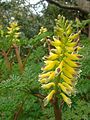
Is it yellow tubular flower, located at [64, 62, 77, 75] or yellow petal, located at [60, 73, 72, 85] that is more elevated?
yellow tubular flower, located at [64, 62, 77, 75]

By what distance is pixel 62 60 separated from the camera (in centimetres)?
139

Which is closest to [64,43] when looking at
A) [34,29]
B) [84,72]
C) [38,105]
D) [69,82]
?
[69,82]

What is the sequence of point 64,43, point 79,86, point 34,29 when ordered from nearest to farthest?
point 64,43, point 79,86, point 34,29

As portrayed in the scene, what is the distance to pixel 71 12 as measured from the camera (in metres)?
16.0

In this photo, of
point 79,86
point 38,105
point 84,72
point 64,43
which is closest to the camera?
point 64,43

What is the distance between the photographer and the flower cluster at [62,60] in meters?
1.37

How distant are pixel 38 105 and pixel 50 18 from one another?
1362 centimetres

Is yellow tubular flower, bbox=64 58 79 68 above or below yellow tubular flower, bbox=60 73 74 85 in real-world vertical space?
above

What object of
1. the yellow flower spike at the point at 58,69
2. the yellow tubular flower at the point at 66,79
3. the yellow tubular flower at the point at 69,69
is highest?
the yellow flower spike at the point at 58,69

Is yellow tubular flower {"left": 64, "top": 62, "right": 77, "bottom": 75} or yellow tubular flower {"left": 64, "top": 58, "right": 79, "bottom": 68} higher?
yellow tubular flower {"left": 64, "top": 58, "right": 79, "bottom": 68}

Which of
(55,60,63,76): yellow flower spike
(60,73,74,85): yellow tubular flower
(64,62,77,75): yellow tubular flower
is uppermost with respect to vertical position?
(55,60,63,76): yellow flower spike

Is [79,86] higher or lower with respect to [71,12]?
higher

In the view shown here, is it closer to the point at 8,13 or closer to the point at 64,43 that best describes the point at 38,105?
the point at 64,43

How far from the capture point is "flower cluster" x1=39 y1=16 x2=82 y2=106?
1.37 m
